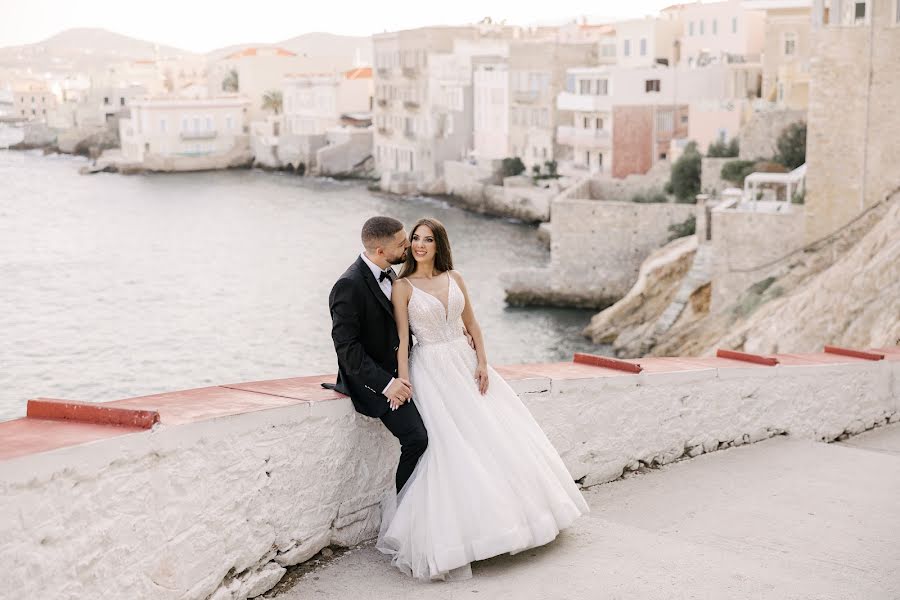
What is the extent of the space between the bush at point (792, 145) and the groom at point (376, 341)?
75.9 ft

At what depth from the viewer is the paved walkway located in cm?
331

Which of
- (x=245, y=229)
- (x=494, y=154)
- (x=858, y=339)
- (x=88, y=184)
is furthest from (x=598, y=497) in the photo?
(x=88, y=184)

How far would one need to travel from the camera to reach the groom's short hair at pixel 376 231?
140 inches

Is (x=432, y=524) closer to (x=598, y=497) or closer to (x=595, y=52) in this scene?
(x=598, y=497)

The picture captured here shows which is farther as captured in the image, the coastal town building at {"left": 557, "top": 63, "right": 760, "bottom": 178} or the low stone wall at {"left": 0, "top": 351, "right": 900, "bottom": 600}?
the coastal town building at {"left": 557, "top": 63, "right": 760, "bottom": 178}

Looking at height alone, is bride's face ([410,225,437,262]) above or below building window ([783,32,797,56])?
below

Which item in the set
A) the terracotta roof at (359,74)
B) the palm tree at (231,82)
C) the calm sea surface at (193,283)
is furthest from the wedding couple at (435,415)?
the palm tree at (231,82)

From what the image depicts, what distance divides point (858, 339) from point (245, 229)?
35310 mm

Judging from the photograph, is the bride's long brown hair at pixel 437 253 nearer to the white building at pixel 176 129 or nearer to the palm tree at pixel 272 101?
the white building at pixel 176 129

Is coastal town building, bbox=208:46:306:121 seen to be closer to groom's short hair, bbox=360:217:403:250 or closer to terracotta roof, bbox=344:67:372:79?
terracotta roof, bbox=344:67:372:79

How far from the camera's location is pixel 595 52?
45469 mm

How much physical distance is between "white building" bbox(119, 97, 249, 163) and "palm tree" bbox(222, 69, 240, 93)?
7724 mm

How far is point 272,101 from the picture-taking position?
252 feet

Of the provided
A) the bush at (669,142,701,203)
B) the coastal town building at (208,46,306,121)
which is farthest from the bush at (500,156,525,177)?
the coastal town building at (208,46,306,121)
